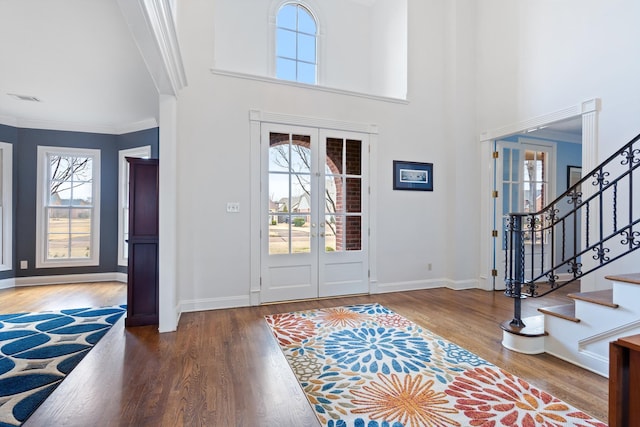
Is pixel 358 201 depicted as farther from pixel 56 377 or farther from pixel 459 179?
pixel 56 377

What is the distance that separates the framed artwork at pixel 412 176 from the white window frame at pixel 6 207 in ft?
19.3

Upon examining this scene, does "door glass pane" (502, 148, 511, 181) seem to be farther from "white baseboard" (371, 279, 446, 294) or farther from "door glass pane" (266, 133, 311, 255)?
"door glass pane" (266, 133, 311, 255)

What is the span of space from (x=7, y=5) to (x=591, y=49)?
5433mm

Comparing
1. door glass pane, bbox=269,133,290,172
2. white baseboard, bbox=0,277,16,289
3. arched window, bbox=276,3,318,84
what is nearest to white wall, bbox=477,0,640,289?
arched window, bbox=276,3,318,84

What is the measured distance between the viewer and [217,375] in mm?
2234

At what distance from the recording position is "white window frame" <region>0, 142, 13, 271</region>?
4914 millimetres

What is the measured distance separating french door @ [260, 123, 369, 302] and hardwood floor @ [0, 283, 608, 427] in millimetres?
566

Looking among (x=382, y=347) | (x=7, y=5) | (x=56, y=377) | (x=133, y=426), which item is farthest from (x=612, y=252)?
(x=7, y=5)

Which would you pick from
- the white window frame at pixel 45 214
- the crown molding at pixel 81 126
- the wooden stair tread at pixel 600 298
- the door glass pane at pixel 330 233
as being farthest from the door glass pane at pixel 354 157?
the white window frame at pixel 45 214

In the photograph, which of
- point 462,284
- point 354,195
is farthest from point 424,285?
point 354,195

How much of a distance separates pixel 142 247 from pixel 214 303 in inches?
40.1

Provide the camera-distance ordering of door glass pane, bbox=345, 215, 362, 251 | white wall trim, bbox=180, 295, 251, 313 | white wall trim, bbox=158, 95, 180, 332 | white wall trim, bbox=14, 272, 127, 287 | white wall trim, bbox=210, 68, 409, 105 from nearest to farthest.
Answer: white wall trim, bbox=158, 95, 180, 332 → white wall trim, bbox=180, 295, 251, 313 → white wall trim, bbox=210, 68, 409, 105 → door glass pane, bbox=345, 215, 362, 251 → white wall trim, bbox=14, 272, 127, 287

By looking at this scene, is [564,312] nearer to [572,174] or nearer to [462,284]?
[462,284]

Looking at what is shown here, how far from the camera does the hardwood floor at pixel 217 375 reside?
180cm
